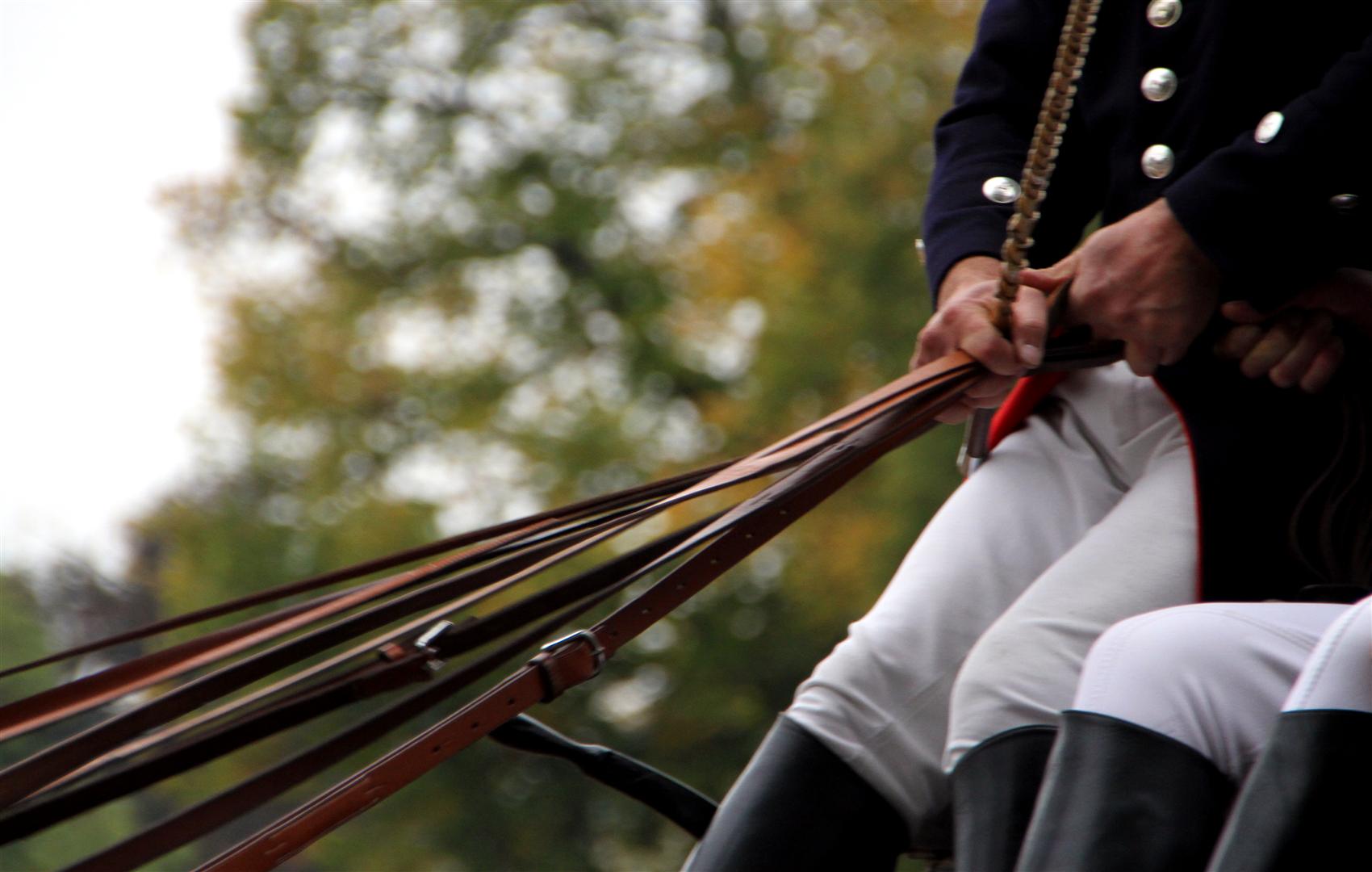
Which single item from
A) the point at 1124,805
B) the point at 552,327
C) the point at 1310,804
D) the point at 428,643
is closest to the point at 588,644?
the point at 428,643

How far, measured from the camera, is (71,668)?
4.12m

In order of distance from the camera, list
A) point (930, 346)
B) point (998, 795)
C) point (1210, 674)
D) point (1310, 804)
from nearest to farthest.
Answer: point (1310, 804) < point (1210, 674) < point (998, 795) < point (930, 346)

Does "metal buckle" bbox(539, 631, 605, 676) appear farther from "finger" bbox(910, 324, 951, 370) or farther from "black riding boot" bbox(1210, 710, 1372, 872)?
"black riding boot" bbox(1210, 710, 1372, 872)

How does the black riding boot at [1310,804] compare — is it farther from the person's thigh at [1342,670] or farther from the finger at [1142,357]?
the finger at [1142,357]

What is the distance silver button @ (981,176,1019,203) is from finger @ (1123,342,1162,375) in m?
0.22

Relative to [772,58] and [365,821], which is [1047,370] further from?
[772,58]

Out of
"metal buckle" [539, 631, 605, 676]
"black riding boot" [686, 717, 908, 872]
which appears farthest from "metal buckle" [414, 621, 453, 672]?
"black riding boot" [686, 717, 908, 872]

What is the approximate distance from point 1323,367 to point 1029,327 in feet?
0.76

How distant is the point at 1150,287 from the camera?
1235mm

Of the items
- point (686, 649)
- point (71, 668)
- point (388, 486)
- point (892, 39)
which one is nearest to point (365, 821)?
point (686, 649)

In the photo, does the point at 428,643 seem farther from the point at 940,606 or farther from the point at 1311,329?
the point at 1311,329

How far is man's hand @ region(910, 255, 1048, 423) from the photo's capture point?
1.25 meters

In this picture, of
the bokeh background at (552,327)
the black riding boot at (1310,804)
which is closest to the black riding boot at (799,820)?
the black riding boot at (1310,804)

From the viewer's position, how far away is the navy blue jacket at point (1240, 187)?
3.93 ft
